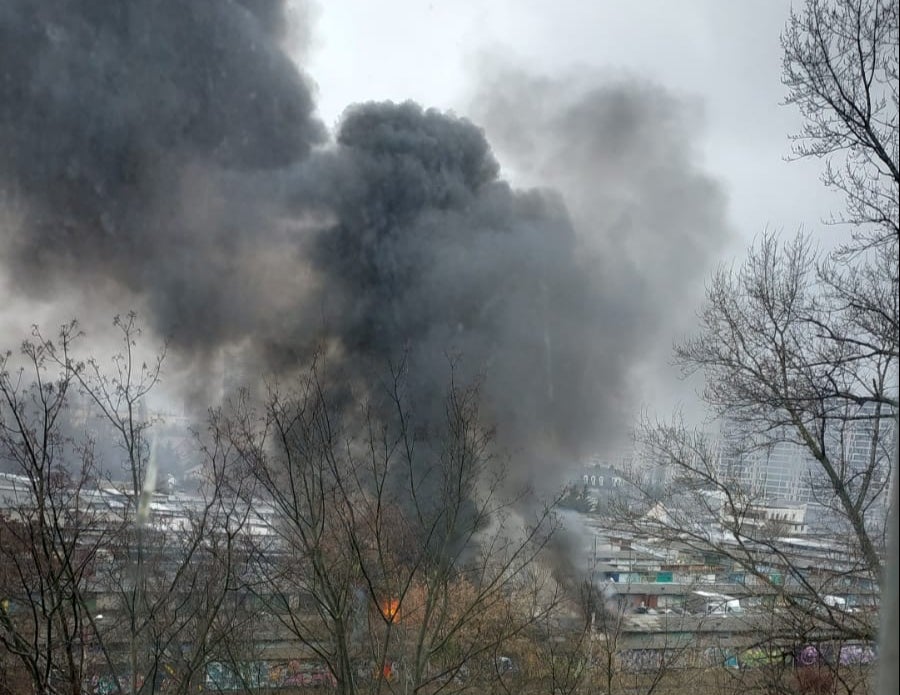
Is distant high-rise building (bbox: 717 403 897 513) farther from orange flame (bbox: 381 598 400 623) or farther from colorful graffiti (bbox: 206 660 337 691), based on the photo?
colorful graffiti (bbox: 206 660 337 691)

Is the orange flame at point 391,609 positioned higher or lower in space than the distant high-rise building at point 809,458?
lower

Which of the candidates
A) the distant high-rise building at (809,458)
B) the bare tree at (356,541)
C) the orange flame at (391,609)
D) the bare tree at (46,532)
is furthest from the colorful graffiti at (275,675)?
the distant high-rise building at (809,458)

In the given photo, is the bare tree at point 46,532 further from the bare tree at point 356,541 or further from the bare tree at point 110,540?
the bare tree at point 356,541

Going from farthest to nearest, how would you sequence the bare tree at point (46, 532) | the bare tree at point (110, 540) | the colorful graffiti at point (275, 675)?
the colorful graffiti at point (275, 675) < the bare tree at point (110, 540) < the bare tree at point (46, 532)

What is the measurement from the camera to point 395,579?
370 centimetres

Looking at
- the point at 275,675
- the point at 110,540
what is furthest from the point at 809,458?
the point at 275,675

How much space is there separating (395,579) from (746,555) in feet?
5.64

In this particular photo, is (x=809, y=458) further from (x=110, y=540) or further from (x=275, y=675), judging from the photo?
(x=275, y=675)

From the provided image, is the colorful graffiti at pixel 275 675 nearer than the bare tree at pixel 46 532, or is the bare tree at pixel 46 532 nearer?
the bare tree at pixel 46 532

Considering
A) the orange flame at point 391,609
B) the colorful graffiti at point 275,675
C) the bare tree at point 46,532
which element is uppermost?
the bare tree at point 46,532

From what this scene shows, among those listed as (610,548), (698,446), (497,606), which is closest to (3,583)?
(497,606)

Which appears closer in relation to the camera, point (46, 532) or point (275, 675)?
point (46, 532)

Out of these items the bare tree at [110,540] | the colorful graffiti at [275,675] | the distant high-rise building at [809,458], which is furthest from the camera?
the colorful graffiti at [275,675]

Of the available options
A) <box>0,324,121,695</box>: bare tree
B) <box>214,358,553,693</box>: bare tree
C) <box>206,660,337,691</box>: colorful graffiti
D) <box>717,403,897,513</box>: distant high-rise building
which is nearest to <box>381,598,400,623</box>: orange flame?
<box>214,358,553,693</box>: bare tree
